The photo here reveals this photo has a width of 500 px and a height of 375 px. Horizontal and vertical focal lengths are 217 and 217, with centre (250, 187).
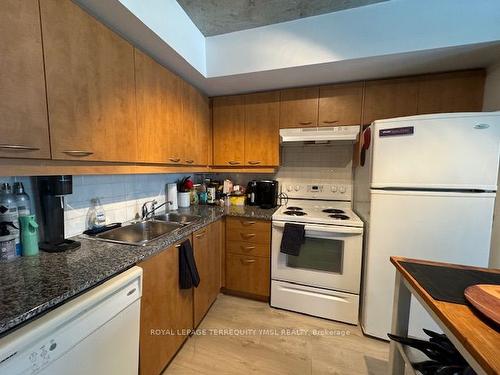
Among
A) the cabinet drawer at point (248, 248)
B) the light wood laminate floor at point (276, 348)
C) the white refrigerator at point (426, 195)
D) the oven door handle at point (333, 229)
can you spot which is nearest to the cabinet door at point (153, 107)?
the cabinet drawer at point (248, 248)

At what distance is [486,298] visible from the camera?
71cm

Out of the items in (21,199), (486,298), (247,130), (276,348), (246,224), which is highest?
(247,130)

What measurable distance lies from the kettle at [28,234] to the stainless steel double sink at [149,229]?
1.10ft

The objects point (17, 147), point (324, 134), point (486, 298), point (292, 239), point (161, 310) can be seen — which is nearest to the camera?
point (486, 298)

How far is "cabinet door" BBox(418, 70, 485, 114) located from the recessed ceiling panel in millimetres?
832

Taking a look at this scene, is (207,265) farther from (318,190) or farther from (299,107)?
(299,107)

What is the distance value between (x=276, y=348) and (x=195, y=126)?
1.99m

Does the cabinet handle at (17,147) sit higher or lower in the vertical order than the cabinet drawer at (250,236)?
higher

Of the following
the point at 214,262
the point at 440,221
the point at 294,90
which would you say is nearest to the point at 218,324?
the point at 214,262

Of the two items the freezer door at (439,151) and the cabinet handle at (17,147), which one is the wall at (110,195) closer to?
the cabinet handle at (17,147)

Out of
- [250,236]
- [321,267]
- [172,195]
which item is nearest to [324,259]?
[321,267]

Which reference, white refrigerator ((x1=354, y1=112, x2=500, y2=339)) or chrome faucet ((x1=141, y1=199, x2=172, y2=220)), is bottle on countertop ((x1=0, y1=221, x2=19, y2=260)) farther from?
white refrigerator ((x1=354, y1=112, x2=500, y2=339))

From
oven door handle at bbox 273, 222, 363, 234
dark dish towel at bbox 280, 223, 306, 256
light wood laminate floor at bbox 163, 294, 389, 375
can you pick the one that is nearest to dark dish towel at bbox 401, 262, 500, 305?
oven door handle at bbox 273, 222, 363, 234

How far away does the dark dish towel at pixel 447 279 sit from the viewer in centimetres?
76
